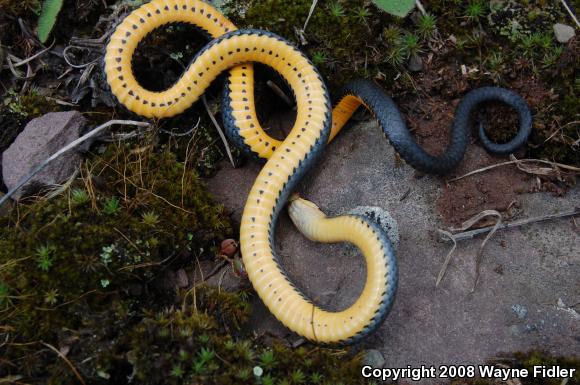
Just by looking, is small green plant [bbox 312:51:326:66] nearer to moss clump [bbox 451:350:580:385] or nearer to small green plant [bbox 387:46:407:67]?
small green plant [bbox 387:46:407:67]

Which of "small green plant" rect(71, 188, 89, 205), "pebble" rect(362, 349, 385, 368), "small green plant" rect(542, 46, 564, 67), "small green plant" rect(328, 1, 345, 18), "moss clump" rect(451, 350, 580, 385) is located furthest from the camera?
"small green plant" rect(328, 1, 345, 18)

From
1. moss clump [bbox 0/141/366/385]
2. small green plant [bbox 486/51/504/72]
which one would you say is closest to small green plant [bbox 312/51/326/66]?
small green plant [bbox 486/51/504/72]

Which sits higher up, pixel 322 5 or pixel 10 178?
pixel 322 5

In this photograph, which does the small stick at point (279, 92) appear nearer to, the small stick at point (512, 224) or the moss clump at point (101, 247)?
the moss clump at point (101, 247)

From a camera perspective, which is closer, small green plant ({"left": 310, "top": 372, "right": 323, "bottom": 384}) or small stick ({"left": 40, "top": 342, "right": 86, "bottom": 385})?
small stick ({"left": 40, "top": 342, "right": 86, "bottom": 385})

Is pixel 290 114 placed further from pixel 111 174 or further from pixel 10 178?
pixel 10 178

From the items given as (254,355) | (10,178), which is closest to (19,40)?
(10,178)
